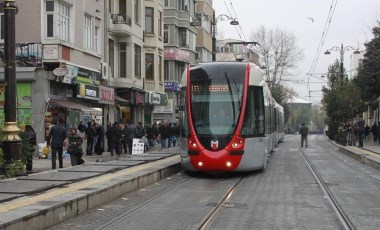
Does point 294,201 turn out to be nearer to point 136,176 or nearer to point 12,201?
point 136,176

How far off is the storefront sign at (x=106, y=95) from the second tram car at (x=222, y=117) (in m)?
13.3

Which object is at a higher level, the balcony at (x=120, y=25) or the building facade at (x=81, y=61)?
the balcony at (x=120, y=25)

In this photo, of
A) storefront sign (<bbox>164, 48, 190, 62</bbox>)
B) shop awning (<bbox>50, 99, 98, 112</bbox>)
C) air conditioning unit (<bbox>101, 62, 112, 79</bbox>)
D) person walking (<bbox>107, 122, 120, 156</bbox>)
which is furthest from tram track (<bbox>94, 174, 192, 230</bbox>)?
storefront sign (<bbox>164, 48, 190, 62</bbox>)

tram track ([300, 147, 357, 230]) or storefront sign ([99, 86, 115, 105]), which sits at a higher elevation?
storefront sign ([99, 86, 115, 105])

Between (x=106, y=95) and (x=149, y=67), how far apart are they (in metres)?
11.2

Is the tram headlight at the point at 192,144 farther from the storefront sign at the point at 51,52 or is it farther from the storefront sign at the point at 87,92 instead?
the storefront sign at the point at 87,92

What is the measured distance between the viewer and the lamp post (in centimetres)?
1348

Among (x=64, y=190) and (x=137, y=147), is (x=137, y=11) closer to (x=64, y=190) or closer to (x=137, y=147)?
(x=137, y=147)

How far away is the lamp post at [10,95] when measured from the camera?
13.5 m

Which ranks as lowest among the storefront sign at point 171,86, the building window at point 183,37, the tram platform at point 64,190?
the tram platform at point 64,190

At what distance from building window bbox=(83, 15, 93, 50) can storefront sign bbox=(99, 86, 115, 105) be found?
243 centimetres

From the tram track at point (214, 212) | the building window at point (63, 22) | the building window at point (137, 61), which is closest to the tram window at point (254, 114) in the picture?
the tram track at point (214, 212)

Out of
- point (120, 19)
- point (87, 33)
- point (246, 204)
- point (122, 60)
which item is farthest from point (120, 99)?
point (246, 204)

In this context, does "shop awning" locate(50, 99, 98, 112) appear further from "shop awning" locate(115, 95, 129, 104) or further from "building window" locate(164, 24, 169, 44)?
"building window" locate(164, 24, 169, 44)
